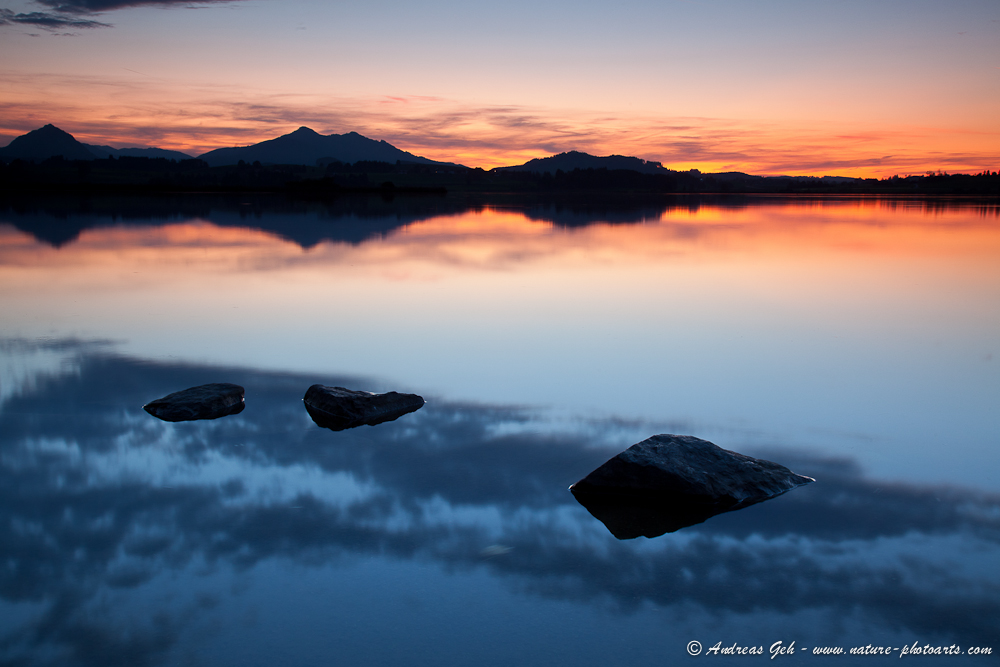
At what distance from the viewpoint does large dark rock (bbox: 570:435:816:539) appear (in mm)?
4137

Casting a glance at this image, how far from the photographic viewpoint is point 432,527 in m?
3.81

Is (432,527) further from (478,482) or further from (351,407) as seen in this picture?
(351,407)

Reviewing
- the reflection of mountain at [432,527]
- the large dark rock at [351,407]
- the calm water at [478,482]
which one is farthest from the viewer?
the large dark rock at [351,407]

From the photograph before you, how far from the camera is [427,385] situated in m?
6.42

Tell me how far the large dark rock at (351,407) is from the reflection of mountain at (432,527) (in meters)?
0.21

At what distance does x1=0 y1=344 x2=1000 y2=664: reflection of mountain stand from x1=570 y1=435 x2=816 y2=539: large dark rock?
13cm

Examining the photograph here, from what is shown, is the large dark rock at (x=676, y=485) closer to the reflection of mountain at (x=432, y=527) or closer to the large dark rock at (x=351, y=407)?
the reflection of mountain at (x=432, y=527)

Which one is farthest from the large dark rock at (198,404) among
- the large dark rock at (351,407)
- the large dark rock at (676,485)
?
the large dark rock at (676,485)

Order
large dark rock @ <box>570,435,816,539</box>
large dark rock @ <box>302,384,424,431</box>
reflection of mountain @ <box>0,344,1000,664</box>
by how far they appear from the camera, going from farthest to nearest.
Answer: large dark rock @ <box>302,384,424,431</box> → large dark rock @ <box>570,435,816,539</box> → reflection of mountain @ <box>0,344,1000,664</box>

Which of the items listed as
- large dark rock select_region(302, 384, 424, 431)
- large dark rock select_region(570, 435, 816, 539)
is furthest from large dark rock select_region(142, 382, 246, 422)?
large dark rock select_region(570, 435, 816, 539)

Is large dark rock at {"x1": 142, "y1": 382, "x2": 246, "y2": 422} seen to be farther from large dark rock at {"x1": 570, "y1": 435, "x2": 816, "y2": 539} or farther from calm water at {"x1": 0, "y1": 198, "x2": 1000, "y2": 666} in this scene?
large dark rock at {"x1": 570, "y1": 435, "x2": 816, "y2": 539}

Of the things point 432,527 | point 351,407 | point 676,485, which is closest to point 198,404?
point 351,407

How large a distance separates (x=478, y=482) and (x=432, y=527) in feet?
2.12

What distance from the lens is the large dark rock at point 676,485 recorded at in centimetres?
414
